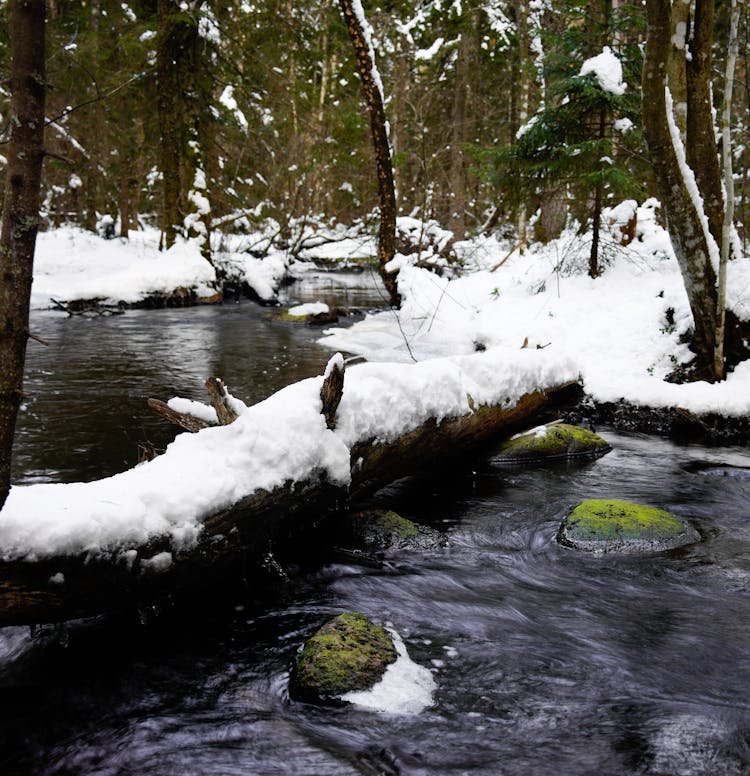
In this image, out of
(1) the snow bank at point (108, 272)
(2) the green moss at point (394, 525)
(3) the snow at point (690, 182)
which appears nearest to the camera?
(2) the green moss at point (394, 525)

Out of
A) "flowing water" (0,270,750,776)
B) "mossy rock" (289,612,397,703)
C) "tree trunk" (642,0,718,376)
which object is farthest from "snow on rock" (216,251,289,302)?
"mossy rock" (289,612,397,703)

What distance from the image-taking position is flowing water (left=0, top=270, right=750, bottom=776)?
2.54 metres

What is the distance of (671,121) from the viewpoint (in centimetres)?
612

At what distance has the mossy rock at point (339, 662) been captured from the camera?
2820 mm

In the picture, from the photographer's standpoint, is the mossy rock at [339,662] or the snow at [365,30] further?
the snow at [365,30]

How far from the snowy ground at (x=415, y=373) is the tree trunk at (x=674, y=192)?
0.46 m

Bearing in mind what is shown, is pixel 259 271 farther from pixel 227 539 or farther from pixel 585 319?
pixel 227 539

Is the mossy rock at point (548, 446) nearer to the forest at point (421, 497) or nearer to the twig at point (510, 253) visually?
the forest at point (421, 497)

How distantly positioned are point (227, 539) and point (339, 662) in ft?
2.80

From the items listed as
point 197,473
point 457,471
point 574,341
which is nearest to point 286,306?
point 574,341

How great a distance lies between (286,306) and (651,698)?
14.2 meters

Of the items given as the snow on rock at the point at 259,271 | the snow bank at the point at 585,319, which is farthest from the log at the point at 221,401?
the snow on rock at the point at 259,271

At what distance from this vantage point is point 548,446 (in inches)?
245

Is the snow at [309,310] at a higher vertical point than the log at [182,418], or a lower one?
higher
